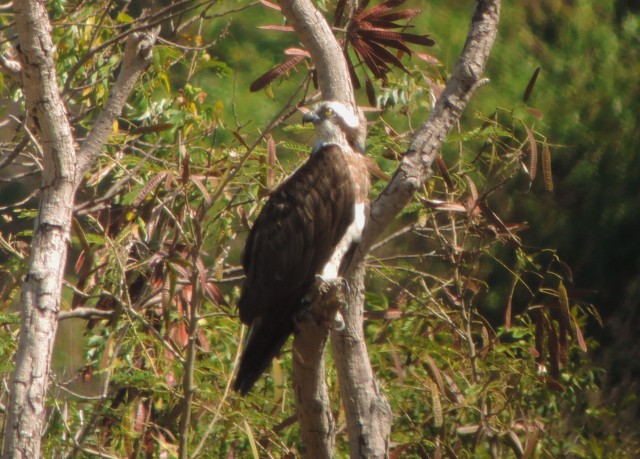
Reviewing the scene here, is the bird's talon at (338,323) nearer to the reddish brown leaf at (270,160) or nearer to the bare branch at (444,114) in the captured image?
the bare branch at (444,114)

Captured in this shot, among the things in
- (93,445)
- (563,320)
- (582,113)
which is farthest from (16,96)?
(582,113)

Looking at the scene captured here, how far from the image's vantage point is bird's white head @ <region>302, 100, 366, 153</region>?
3305 mm

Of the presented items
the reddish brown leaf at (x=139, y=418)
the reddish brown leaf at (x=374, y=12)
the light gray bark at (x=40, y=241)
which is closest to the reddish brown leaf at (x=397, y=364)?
the reddish brown leaf at (x=139, y=418)

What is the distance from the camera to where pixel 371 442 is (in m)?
2.99

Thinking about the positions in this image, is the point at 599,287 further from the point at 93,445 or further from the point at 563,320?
the point at 93,445

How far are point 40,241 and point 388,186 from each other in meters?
1.00

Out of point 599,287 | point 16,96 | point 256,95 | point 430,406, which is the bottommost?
point 599,287

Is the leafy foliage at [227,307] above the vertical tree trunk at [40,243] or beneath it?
beneath

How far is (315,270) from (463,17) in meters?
2.75

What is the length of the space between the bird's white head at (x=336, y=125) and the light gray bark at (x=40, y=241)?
1068 mm

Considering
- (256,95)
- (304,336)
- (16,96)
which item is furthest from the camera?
(256,95)

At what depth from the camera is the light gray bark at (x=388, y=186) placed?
2.84 metres

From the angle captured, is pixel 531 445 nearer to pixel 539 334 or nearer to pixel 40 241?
pixel 539 334

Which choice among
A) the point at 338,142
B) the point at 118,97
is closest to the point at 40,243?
the point at 118,97
